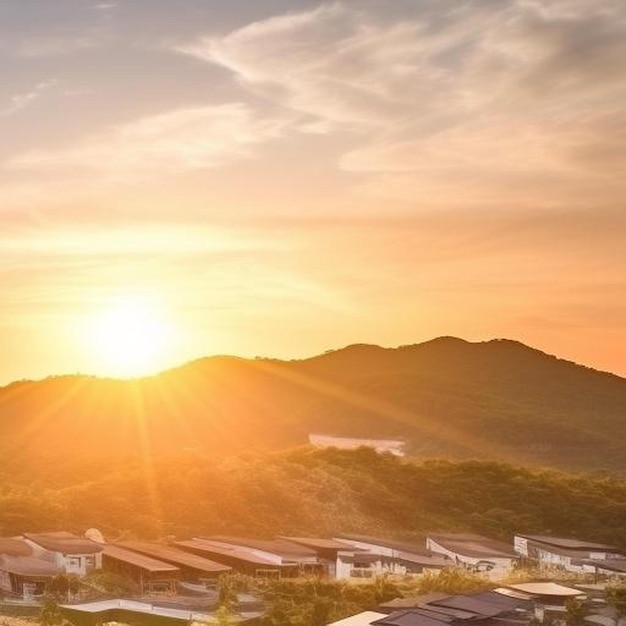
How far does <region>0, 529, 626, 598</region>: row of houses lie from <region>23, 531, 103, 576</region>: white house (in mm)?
58

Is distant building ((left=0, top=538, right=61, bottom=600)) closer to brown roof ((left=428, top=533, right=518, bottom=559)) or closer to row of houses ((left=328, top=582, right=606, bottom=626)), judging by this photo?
row of houses ((left=328, top=582, right=606, bottom=626))

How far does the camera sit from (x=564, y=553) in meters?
63.9

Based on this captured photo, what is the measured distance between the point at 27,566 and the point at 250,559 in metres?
12.5

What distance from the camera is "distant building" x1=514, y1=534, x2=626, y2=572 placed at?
2446 inches

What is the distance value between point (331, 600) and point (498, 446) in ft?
458

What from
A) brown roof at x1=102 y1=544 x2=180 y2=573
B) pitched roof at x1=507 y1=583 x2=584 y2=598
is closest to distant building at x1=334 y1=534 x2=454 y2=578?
brown roof at x1=102 y1=544 x2=180 y2=573

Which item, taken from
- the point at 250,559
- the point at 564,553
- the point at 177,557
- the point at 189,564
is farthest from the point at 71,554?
the point at 564,553

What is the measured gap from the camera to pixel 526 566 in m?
62.9

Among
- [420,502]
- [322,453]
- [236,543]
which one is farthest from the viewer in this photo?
[322,453]

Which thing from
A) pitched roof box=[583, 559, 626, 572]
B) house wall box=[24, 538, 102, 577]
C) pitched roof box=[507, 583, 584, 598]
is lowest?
pitched roof box=[583, 559, 626, 572]

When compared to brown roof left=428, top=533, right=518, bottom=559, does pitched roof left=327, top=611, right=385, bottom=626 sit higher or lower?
higher

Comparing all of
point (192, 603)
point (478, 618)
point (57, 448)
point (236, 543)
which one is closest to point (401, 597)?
point (478, 618)

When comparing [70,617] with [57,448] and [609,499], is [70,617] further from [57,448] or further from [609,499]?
[57,448]

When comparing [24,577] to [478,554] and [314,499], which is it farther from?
[314,499]
